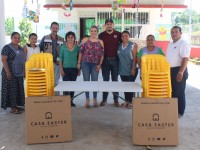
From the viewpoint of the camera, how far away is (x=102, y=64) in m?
4.73

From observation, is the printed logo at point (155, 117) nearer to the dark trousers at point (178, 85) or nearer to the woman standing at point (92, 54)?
the dark trousers at point (178, 85)

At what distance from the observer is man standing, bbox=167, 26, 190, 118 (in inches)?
154

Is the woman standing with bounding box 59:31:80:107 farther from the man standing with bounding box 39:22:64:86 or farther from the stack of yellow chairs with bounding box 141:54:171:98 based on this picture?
the stack of yellow chairs with bounding box 141:54:171:98

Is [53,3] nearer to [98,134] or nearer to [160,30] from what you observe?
[160,30]

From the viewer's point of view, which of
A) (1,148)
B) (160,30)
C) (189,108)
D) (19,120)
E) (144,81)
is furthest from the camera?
(160,30)

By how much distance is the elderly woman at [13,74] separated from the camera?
14.1ft

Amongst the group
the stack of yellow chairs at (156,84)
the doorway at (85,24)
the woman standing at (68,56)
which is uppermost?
the doorway at (85,24)

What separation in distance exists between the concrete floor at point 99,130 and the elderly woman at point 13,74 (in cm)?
22

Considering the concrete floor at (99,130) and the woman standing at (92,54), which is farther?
the woman standing at (92,54)

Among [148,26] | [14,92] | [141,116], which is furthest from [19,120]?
[148,26]

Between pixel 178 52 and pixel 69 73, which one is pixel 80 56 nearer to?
pixel 69 73

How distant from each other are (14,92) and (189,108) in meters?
3.07

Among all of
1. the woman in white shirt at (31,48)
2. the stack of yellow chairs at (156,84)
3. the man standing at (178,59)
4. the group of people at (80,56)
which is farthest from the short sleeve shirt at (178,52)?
the woman in white shirt at (31,48)

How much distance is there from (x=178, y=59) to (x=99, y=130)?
1.55 meters
